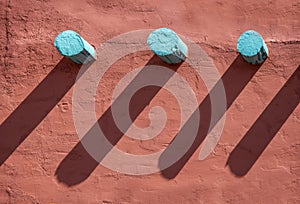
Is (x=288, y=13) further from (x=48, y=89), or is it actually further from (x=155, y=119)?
(x=48, y=89)

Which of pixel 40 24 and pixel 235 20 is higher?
pixel 235 20

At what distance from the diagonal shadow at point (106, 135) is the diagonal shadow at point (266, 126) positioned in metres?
0.94

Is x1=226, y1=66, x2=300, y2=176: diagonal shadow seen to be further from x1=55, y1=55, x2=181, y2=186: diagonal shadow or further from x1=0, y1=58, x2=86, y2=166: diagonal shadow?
x1=0, y1=58, x2=86, y2=166: diagonal shadow

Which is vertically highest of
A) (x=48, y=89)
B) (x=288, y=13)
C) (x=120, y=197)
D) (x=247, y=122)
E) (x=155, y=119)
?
(x=288, y=13)

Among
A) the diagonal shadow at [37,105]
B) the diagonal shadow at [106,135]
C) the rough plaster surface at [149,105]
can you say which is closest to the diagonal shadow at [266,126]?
the rough plaster surface at [149,105]

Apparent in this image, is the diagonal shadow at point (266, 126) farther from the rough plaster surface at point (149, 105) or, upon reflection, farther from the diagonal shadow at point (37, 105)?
the diagonal shadow at point (37, 105)

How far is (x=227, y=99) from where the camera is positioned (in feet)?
18.8

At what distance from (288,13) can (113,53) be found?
5.55 ft

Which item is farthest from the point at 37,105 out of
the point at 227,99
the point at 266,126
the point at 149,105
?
the point at 266,126

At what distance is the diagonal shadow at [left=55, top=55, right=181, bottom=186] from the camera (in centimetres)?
584

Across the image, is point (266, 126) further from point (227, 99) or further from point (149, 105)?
point (149, 105)

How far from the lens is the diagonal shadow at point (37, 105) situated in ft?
19.6

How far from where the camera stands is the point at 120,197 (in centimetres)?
580

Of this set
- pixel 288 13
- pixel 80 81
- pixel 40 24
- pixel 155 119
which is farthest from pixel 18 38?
pixel 288 13
